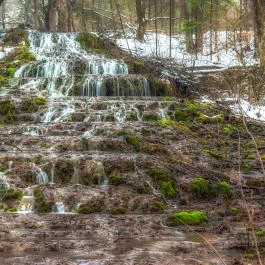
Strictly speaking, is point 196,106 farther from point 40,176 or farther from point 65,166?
point 40,176

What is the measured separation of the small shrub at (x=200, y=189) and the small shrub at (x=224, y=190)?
0.72 feet

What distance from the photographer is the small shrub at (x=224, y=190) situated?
866cm

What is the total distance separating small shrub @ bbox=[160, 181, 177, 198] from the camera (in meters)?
8.75

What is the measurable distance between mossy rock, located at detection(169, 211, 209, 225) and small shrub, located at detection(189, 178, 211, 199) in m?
1.24

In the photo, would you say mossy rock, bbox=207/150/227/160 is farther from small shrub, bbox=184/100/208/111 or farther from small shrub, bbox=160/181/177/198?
small shrub, bbox=184/100/208/111

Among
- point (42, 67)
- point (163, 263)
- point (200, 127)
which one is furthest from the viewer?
point (42, 67)

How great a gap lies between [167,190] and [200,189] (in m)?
0.61

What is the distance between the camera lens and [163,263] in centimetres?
542

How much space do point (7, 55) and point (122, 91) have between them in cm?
665

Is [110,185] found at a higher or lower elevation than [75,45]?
lower

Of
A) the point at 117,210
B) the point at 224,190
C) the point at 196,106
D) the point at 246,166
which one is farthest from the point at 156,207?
the point at 196,106

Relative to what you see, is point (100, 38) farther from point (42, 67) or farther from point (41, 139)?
point (41, 139)

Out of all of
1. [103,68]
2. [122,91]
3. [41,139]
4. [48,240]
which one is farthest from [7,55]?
[48,240]

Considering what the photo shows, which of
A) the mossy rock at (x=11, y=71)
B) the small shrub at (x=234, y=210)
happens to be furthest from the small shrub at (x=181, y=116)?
the mossy rock at (x=11, y=71)
